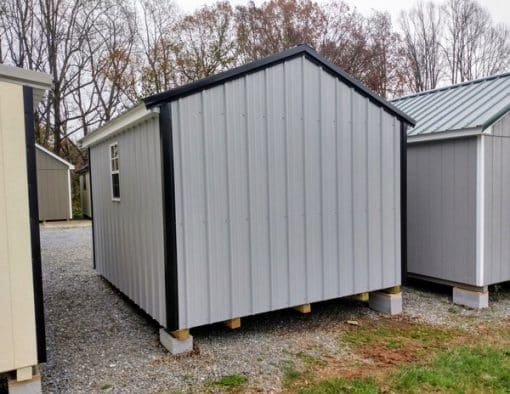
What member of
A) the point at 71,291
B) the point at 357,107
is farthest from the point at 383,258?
the point at 71,291

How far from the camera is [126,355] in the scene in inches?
166

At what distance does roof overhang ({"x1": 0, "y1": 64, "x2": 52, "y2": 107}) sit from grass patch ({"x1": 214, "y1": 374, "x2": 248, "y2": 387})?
2900 millimetres

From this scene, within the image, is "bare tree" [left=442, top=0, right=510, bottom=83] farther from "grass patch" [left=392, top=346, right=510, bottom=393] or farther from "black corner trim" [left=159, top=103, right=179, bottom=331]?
"black corner trim" [left=159, top=103, right=179, bottom=331]

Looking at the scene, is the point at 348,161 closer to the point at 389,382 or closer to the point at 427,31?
the point at 389,382

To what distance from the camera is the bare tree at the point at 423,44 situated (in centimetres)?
2147

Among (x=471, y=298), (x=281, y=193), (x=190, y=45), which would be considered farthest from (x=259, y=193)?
(x=190, y=45)

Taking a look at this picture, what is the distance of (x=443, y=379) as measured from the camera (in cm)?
360

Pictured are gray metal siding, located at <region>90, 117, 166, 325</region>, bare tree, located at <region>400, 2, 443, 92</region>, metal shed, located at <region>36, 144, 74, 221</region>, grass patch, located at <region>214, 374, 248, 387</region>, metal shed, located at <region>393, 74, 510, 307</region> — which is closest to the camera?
grass patch, located at <region>214, 374, 248, 387</region>

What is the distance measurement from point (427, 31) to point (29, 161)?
23.9 metres

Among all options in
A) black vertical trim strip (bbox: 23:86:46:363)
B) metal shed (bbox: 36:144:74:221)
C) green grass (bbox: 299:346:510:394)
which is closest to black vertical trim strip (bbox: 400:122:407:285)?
green grass (bbox: 299:346:510:394)

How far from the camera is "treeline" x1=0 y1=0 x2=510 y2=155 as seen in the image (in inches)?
770

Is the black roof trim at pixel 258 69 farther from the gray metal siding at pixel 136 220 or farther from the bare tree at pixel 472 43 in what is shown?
the bare tree at pixel 472 43

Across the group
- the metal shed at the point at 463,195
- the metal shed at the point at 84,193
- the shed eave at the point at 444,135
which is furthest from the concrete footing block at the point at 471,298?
the metal shed at the point at 84,193

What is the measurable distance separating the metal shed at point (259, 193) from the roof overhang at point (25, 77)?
92 cm
